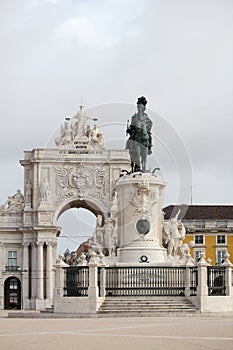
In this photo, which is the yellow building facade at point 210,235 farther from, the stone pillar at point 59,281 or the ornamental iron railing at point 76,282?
the ornamental iron railing at point 76,282

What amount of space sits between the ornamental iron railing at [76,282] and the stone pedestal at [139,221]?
5.70ft

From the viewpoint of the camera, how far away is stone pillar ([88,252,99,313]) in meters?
30.2

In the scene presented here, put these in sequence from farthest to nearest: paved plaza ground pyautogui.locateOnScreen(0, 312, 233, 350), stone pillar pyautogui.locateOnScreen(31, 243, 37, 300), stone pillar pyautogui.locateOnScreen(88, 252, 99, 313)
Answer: stone pillar pyautogui.locateOnScreen(31, 243, 37, 300) → stone pillar pyautogui.locateOnScreen(88, 252, 99, 313) → paved plaza ground pyautogui.locateOnScreen(0, 312, 233, 350)

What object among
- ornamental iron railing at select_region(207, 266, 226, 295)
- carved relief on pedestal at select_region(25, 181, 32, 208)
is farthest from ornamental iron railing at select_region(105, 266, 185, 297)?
carved relief on pedestal at select_region(25, 181, 32, 208)

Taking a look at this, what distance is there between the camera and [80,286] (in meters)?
31.5

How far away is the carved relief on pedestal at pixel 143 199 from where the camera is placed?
108ft

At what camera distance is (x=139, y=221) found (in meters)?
32.8

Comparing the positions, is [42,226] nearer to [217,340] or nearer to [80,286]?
[80,286]

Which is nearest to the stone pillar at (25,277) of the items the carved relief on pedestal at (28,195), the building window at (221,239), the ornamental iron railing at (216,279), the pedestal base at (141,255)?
the carved relief on pedestal at (28,195)

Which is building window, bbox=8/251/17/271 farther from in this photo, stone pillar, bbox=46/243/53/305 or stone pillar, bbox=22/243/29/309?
stone pillar, bbox=46/243/53/305

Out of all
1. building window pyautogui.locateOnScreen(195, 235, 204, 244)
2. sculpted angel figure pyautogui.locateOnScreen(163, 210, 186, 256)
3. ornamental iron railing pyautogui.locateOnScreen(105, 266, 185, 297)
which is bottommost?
ornamental iron railing pyautogui.locateOnScreen(105, 266, 185, 297)

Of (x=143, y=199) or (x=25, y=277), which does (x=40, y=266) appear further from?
(x=143, y=199)

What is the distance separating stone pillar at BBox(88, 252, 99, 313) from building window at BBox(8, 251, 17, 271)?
184ft

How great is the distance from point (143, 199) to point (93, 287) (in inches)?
160
